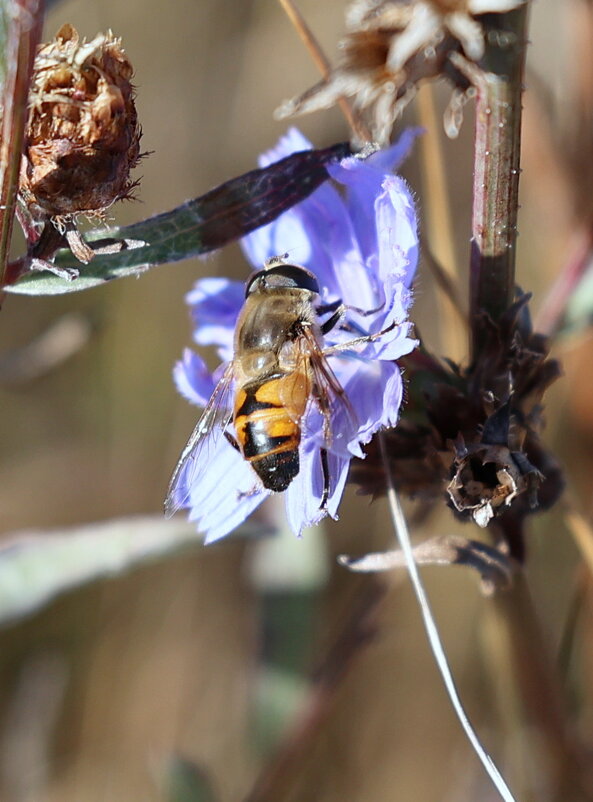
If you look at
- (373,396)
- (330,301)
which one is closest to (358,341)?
(373,396)

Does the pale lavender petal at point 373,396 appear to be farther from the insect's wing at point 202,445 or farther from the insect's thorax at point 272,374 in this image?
the insect's wing at point 202,445

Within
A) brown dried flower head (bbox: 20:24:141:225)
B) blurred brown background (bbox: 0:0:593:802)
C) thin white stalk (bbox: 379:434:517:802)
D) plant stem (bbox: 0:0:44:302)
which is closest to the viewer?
plant stem (bbox: 0:0:44:302)

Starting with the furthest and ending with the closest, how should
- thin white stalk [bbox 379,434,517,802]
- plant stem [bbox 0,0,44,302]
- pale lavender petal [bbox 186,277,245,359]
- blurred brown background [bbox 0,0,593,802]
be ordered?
blurred brown background [bbox 0,0,593,802]
pale lavender petal [bbox 186,277,245,359]
thin white stalk [bbox 379,434,517,802]
plant stem [bbox 0,0,44,302]

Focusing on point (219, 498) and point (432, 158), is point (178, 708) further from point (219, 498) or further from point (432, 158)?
point (432, 158)

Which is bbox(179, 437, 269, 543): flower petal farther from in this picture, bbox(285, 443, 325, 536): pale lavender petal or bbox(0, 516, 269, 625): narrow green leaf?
bbox(0, 516, 269, 625): narrow green leaf

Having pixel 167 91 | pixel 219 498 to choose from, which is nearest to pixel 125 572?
pixel 219 498

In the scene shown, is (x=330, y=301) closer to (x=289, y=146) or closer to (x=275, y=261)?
(x=275, y=261)

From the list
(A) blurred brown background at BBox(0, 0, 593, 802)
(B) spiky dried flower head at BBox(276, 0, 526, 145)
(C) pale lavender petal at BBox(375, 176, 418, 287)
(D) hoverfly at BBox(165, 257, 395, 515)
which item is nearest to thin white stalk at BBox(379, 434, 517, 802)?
(D) hoverfly at BBox(165, 257, 395, 515)
